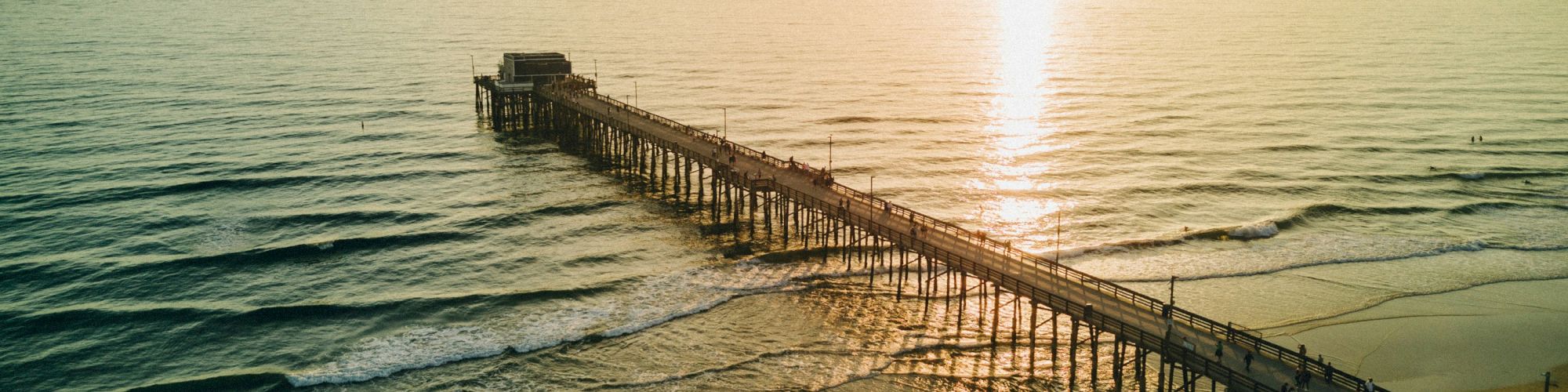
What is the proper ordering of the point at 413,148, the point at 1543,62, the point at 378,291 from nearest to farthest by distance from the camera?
1. the point at 378,291
2. the point at 413,148
3. the point at 1543,62

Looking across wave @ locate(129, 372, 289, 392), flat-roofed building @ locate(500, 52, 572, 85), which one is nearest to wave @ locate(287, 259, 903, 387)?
wave @ locate(129, 372, 289, 392)

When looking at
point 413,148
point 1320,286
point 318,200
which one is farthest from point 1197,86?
point 318,200

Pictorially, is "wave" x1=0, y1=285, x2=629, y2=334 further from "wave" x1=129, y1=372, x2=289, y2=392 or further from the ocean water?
"wave" x1=129, y1=372, x2=289, y2=392

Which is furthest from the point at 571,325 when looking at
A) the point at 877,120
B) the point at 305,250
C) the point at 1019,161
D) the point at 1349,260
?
the point at 877,120

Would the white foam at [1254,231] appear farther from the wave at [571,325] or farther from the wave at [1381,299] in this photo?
the wave at [571,325]

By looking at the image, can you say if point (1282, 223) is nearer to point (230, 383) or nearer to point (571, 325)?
point (571, 325)

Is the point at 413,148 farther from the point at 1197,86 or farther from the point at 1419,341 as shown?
the point at 1197,86
